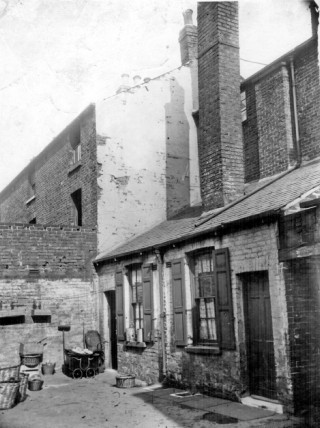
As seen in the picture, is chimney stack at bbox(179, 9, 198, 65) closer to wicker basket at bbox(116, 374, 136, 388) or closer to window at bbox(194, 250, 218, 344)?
window at bbox(194, 250, 218, 344)

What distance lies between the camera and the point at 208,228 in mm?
9188

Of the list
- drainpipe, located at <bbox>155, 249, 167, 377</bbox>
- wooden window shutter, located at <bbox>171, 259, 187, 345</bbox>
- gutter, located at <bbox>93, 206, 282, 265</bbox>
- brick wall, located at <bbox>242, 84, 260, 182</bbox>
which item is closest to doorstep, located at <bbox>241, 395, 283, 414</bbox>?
wooden window shutter, located at <bbox>171, 259, 187, 345</bbox>

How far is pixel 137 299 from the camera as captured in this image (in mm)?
12211

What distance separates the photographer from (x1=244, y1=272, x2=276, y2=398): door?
26.1 ft

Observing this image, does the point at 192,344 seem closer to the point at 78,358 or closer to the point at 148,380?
the point at 148,380

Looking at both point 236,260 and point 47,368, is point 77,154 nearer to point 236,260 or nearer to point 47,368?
point 47,368

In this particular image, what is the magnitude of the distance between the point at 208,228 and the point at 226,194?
1845 millimetres

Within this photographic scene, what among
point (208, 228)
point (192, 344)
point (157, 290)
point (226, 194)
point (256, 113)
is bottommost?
point (192, 344)

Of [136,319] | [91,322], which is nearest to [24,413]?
[136,319]

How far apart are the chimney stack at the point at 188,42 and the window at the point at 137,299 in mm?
8089

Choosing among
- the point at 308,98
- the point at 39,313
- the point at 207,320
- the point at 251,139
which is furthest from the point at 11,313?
the point at 308,98

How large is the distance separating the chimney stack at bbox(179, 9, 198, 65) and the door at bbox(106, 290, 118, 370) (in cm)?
844

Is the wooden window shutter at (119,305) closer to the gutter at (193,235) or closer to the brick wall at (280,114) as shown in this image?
the gutter at (193,235)

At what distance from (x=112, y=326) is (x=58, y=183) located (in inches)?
249
